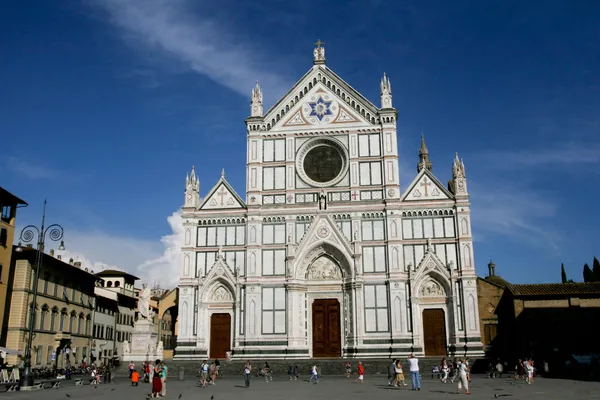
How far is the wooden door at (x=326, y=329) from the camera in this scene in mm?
41719

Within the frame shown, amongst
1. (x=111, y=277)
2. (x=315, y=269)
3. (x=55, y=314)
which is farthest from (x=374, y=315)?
(x=111, y=277)

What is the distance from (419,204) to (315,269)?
29.5 feet

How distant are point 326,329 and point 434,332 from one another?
7.63 meters

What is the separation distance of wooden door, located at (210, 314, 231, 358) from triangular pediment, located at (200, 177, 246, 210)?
322 inches

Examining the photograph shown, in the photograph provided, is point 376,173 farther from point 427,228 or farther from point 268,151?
point 268,151

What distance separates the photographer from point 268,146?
45344mm

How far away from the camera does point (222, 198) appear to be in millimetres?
44781

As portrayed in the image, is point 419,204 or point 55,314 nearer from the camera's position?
point 419,204

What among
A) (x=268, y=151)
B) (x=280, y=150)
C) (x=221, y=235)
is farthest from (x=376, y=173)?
(x=221, y=235)

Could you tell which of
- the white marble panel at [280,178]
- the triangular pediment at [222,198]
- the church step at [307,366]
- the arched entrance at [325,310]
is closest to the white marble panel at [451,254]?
the church step at [307,366]

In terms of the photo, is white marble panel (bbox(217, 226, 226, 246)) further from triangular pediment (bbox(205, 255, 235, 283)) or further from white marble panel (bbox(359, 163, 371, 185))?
white marble panel (bbox(359, 163, 371, 185))

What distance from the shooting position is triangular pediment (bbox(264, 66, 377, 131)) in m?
45.0

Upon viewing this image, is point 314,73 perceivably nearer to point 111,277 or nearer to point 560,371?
point 560,371

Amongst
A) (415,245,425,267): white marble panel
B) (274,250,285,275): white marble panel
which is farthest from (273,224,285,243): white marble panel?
(415,245,425,267): white marble panel
